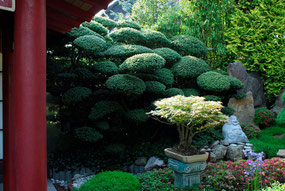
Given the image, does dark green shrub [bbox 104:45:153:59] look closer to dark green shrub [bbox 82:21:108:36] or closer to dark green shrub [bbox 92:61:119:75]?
dark green shrub [bbox 92:61:119:75]

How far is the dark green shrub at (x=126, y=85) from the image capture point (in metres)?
5.42

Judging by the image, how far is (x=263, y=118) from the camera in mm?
8438

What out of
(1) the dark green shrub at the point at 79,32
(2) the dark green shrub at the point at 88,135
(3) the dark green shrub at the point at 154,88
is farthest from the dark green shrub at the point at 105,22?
(2) the dark green shrub at the point at 88,135

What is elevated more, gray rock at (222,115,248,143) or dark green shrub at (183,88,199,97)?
dark green shrub at (183,88,199,97)

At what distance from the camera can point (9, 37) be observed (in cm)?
310

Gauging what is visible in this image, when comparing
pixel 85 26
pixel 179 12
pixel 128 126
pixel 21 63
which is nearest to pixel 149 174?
pixel 128 126

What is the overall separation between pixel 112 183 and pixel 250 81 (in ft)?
23.5

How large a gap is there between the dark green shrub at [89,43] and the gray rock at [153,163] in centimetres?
276

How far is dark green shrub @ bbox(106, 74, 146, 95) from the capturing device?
542 cm

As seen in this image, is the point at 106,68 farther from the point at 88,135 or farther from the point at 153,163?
the point at 153,163

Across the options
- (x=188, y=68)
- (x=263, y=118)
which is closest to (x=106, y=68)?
(x=188, y=68)

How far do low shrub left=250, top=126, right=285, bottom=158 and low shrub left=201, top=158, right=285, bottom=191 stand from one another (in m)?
1.34

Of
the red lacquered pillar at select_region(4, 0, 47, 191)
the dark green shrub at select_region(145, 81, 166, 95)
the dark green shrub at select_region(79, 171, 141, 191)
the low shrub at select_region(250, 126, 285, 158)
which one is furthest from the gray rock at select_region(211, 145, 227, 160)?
the red lacquered pillar at select_region(4, 0, 47, 191)

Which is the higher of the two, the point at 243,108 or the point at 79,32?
the point at 79,32
